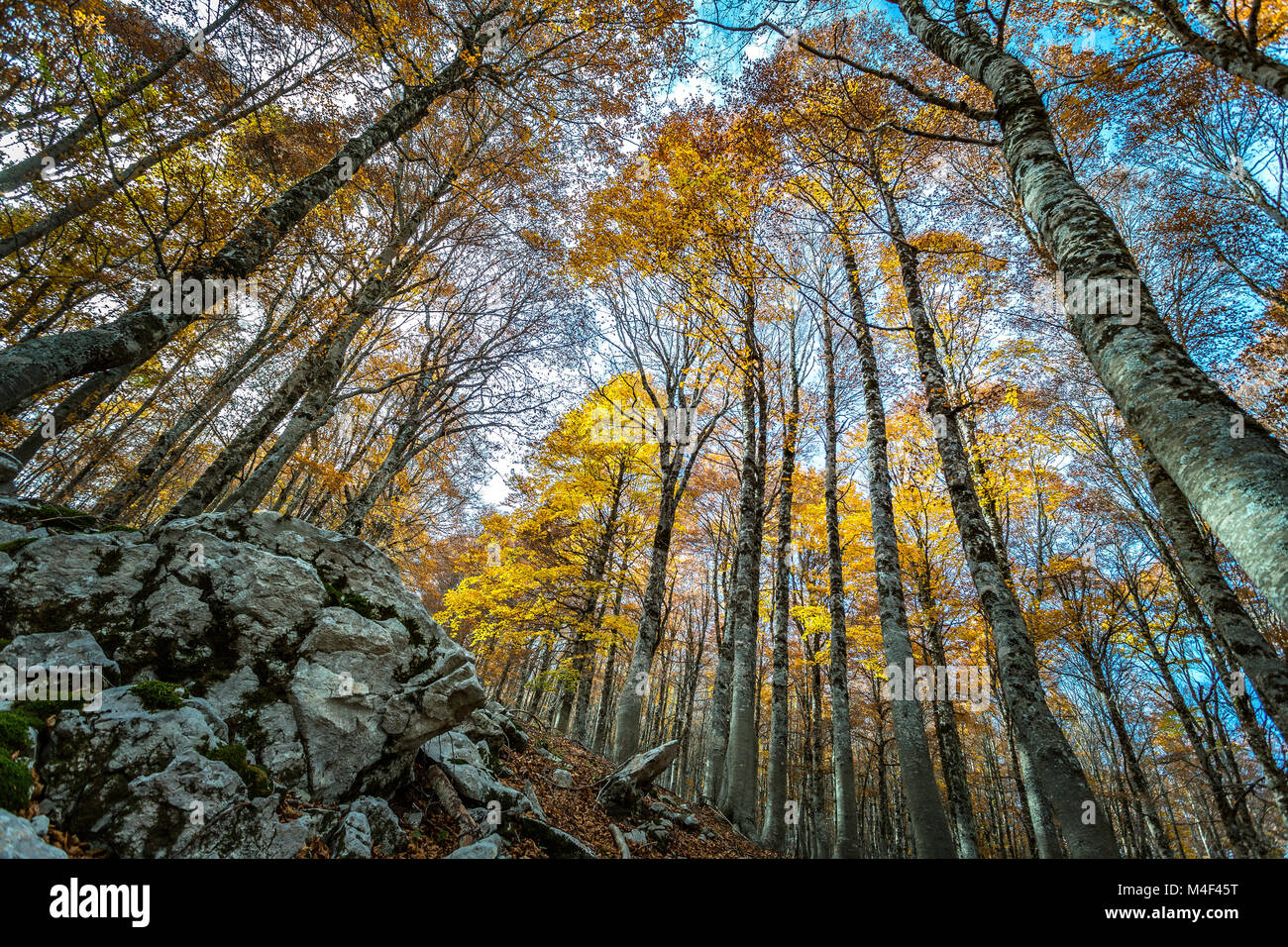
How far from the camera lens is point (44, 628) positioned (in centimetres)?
285

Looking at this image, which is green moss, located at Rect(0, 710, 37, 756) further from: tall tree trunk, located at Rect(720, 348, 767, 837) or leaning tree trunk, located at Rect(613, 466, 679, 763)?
tall tree trunk, located at Rect(720, 348, 767, 837)

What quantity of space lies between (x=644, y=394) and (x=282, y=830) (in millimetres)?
11006

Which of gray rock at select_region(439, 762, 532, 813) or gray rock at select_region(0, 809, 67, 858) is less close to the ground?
gray rock at select_region(0, 809, 67, 858)

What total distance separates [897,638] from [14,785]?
7925 millimetres

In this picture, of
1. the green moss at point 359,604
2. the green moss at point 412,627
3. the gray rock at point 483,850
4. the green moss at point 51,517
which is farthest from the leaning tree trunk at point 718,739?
the green moss at point 51,517

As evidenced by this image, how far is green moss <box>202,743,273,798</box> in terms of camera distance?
2.59 meters

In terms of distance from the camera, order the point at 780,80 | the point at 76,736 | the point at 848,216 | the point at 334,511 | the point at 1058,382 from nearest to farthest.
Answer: the point at 76,736 < the point at 780,80 < the point at 848,216 < the point at 1058,382 < the point at 334,511

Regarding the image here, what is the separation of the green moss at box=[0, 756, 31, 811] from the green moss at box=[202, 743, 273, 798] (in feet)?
2.25

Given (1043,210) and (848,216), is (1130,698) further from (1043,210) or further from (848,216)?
(1043,210)

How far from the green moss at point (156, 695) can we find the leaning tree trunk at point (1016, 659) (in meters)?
6.10

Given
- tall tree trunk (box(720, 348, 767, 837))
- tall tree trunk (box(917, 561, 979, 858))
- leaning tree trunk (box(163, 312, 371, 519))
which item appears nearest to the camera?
leaning tree trunk (box(163, 312, 371, 519))

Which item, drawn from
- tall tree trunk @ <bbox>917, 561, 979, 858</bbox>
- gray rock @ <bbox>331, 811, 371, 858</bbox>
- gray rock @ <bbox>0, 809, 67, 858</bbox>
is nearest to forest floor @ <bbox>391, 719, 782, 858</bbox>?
gray rock @ <bbox>331, 811, 371, 858</bbox>

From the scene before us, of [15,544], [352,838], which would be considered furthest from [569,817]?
[15,544]
